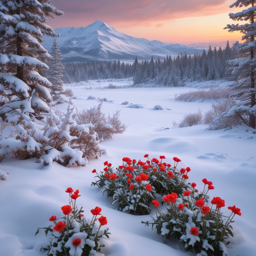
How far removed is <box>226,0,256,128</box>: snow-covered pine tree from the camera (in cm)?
731

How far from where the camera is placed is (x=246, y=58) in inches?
306

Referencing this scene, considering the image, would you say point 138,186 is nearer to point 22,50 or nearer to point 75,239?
point 75,239

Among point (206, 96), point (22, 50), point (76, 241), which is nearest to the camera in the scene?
point (76, 241)

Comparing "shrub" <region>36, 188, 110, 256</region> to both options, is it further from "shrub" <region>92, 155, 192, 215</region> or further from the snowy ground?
"shrub" <region>92, 155, 192, 215</region>

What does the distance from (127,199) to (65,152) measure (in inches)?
83.3

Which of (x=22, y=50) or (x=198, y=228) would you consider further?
(x=22, y=50)

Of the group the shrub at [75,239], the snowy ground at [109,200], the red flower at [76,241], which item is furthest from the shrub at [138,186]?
the red flower at [76,241]

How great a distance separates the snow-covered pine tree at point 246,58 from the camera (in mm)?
7312

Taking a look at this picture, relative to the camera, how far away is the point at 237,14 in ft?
24.5

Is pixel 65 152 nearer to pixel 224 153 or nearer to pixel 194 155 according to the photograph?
pixel 194 155

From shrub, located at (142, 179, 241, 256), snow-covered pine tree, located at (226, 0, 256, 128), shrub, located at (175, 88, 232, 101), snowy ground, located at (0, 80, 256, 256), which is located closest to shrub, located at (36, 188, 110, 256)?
snowy ground, located at (0, 80, 256, 256)

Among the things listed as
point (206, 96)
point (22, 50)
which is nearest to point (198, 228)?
point (22, 50)

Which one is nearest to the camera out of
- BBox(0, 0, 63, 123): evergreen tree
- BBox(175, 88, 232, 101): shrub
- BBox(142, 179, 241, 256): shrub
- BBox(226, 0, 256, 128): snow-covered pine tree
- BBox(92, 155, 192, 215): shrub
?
BBox(142, 179, 241, 256): shrub

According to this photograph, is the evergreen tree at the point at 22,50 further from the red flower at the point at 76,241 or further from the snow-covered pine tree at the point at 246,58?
the snow-covered pine tree at the point at 246,58
